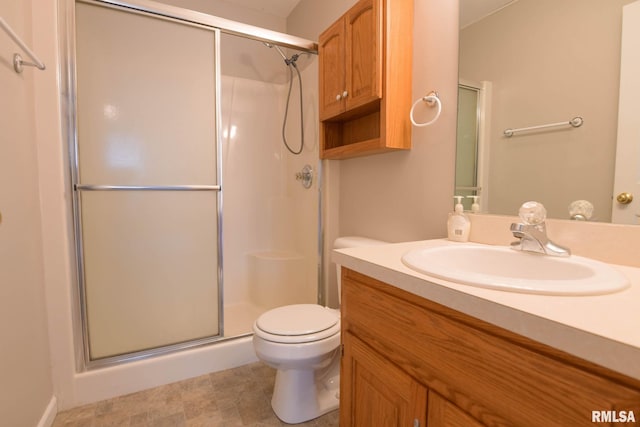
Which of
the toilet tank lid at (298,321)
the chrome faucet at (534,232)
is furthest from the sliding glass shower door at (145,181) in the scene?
the chrome faucet at (534,232)

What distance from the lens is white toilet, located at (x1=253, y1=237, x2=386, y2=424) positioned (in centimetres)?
124

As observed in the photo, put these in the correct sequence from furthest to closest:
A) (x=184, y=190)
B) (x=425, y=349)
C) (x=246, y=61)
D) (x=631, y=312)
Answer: (x=246, y=61)
(x=184, y=190)
(x=425, y=349)
(x=631, y=312)

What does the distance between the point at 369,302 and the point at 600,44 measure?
0.98m

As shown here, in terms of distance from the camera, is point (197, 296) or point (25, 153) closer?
point (25, 153)

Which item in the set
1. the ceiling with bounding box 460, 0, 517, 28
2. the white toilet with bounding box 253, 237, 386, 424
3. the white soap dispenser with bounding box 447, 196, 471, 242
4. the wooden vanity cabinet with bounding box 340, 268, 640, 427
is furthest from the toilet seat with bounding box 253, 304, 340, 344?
the ceiling with bounding box 460, 0, 517, 28

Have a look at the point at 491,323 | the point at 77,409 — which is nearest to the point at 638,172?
the point at 491,323

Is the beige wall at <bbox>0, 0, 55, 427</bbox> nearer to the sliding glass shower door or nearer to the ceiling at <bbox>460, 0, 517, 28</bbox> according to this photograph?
the sliding glass shower door

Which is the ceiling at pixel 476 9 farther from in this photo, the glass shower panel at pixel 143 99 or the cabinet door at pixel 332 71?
the glass shower panel at pixel 143 99

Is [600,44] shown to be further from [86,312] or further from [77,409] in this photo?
[77,409]

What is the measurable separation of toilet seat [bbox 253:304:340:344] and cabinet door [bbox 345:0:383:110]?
3.45 feet

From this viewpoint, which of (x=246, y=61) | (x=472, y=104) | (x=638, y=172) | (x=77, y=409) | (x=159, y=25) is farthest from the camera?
(x=246, y=61)

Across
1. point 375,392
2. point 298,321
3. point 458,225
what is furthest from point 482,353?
point 298,321

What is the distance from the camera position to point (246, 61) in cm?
258

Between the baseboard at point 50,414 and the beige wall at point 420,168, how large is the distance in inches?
67.6
